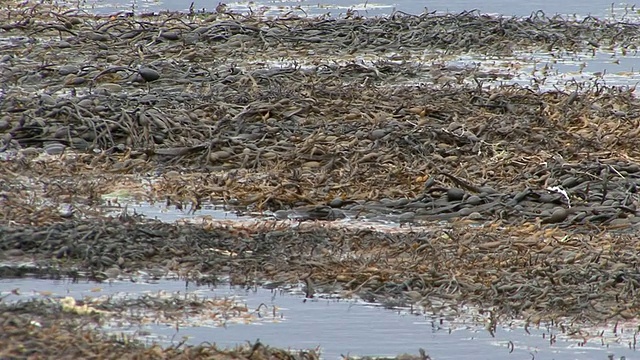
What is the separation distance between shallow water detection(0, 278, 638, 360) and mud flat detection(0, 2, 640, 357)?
174 mm

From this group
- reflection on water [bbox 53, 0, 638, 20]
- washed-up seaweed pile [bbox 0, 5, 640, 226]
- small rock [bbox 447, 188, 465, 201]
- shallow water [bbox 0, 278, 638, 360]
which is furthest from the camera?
reflection on water [bbox 53, 0, 638, 20]

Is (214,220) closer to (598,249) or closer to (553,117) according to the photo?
(598,249)

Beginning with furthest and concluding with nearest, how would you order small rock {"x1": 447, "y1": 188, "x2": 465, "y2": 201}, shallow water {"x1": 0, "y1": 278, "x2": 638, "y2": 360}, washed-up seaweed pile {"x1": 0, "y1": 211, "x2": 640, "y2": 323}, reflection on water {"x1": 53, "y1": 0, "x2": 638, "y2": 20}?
reflection on water {"x1": 53, "y1": 0, "x2": 638, "y2": 20} < small rock {"x1": 447, "y1": 188, "x2": 465, "y2": 201} < washed-up seaweed pile {"x1": 0, "y1": 211, "x2": 640, "y2": 323} < shallow water {"x1": 0, "y1": 278, "x2": 638, "y2": 360}

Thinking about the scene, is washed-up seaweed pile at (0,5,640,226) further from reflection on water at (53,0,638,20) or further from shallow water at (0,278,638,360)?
reflection on water at (53,0,638,20)

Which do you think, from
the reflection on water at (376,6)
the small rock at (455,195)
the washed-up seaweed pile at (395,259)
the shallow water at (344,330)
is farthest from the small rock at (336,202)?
the reflection on water at (376,6)

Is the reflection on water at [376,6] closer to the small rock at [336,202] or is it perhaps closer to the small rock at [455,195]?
the small rock at [336,202]

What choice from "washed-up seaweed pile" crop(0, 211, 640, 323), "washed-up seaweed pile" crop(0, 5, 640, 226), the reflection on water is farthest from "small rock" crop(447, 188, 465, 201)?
the reflection on water

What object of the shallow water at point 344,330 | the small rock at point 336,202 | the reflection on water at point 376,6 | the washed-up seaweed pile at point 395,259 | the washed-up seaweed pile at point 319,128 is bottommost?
the shallow water at point 344,330

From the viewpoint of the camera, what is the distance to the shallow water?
6.91 meters

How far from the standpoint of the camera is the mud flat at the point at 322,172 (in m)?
7.97

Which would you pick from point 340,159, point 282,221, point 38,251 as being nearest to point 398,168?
point 340,159

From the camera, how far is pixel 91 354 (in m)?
6.26

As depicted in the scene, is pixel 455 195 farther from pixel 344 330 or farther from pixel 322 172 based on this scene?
pixel 344 330

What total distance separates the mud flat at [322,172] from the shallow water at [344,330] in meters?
0.17
